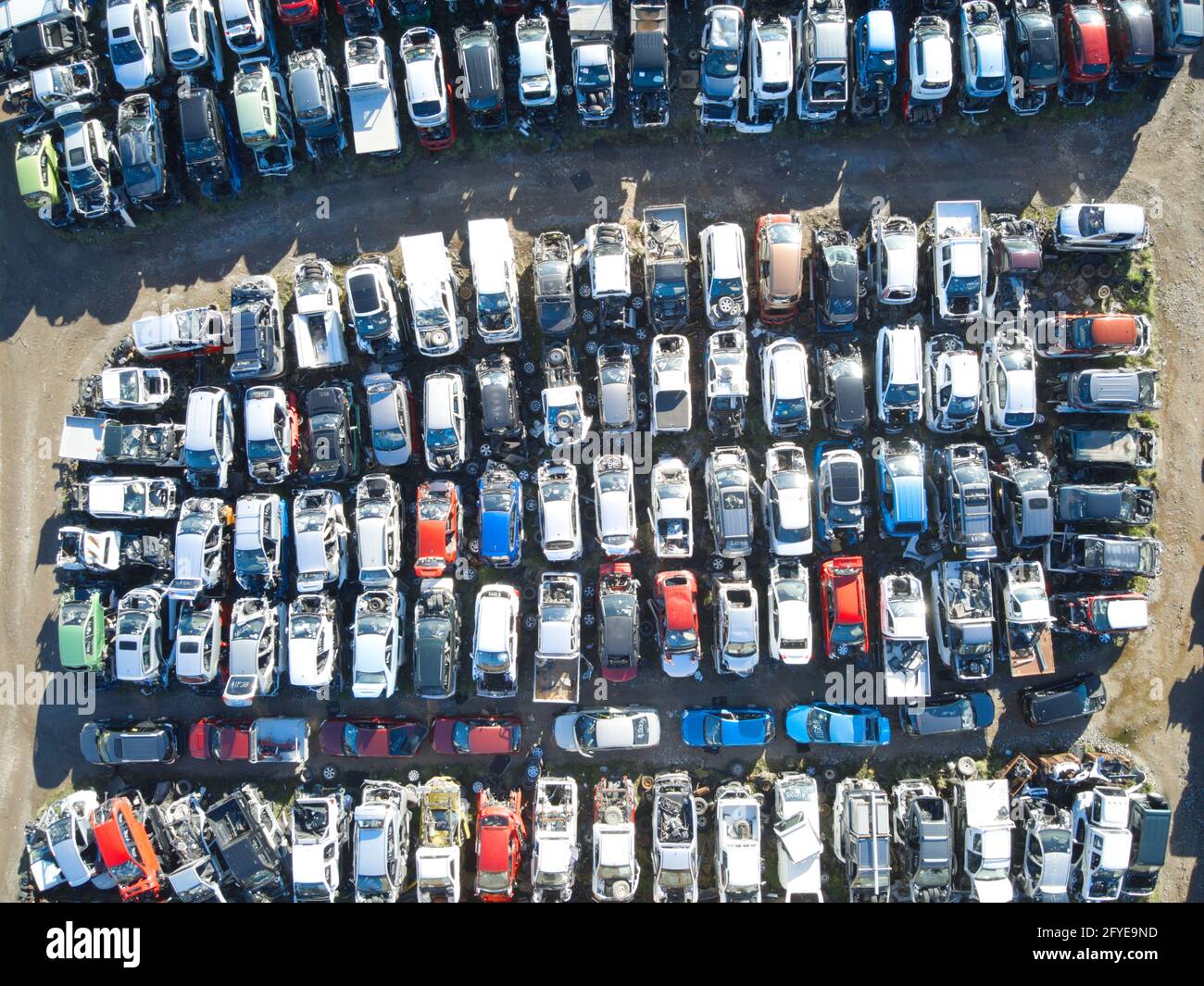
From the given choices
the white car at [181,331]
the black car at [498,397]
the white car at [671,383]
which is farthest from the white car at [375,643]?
the white car at [671,383]

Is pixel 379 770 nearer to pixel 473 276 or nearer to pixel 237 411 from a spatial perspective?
pixel 237 411

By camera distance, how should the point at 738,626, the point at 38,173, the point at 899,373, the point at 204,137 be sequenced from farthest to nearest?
the point at 38,173, the point at 204,137, the point at 899,373, the point at 738,626

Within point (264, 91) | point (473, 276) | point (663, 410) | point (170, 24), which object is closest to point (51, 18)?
point (170, 24)

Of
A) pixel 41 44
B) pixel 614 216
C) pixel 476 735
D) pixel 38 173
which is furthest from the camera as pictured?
pixel 614 216

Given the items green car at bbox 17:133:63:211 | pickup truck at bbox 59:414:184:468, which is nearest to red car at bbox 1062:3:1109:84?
pickup truck at bbox 59:414:184:468

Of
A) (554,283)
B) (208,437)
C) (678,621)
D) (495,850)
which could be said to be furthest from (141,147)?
(495,850)

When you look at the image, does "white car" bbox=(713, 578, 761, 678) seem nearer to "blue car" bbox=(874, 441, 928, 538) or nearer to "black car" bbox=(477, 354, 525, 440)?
"blue car" bbox=(874, 441, 928, 538)

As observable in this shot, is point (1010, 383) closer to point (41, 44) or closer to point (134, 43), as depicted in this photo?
point (134, 43)
